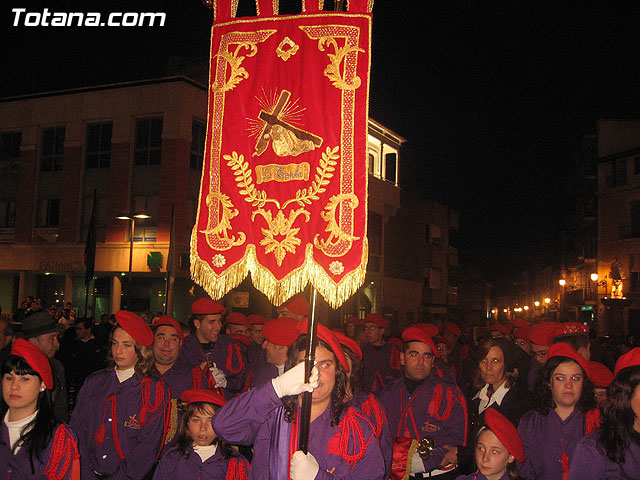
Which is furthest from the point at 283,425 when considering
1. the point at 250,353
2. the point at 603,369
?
the point at 250,353

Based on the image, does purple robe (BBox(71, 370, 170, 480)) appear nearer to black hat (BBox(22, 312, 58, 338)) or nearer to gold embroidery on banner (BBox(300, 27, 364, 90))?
black hat (BBox(22, 312, 58, 338))

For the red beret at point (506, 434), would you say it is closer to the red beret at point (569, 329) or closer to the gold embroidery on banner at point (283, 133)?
the gold embroidery on banner at point (283, 133)

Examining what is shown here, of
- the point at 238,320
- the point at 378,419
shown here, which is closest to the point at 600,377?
the point at 378,419

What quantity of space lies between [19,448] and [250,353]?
16.1 ft

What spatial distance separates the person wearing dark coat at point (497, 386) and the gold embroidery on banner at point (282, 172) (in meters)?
3.20

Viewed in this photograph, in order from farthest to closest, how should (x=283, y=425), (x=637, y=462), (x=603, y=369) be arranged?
(x=603, y=369), (x=637, y=462), (x=283, y=425)

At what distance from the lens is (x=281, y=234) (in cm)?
380

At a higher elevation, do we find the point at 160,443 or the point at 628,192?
the point at 628,192

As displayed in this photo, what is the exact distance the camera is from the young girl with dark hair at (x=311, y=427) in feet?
10.1

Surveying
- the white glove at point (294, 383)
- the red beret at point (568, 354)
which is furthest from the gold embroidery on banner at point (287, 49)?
the red beret at point (568, 354)

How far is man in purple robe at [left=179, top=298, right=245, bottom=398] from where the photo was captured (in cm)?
693

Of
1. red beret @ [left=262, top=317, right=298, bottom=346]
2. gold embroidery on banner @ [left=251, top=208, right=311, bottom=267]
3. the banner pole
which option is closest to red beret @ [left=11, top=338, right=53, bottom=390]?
gold embroidery on banner @ [left=251, top=208, right=311, bottom=267]

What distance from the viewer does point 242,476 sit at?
4441 millimetres

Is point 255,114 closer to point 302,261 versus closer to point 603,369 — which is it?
point 302,261
